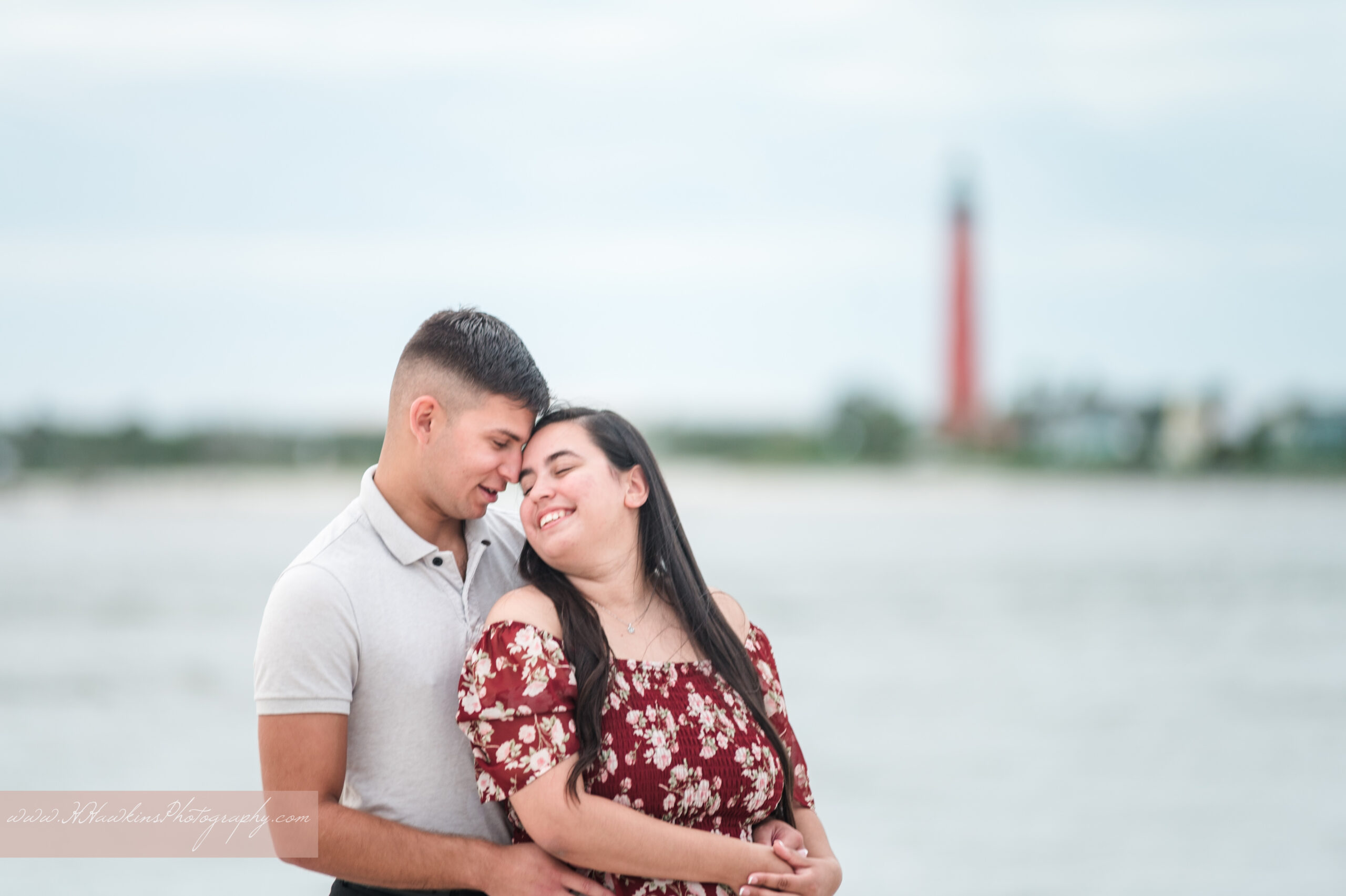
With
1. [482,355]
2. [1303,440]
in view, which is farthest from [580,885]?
[1303,440]

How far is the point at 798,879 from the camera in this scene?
2.04 metres

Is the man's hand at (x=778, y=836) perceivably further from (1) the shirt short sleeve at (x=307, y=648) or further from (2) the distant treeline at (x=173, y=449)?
(2) the distant treeline at (x=173, y=449)

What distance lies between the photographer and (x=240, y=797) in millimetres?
2320

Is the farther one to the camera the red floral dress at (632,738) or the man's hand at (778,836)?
the man's hand at (778,836)

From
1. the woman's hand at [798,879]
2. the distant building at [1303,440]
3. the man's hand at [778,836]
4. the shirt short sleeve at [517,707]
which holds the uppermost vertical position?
the shirt short sleeve at [517,707]

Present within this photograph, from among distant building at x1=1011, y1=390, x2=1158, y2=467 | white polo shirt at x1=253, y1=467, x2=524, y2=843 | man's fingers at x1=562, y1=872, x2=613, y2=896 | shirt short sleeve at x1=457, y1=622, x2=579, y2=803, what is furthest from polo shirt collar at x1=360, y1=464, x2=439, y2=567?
distant building at x1=1011, y1=390, x2=1158, y2=467

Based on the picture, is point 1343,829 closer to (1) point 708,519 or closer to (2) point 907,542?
(2) point 907,542

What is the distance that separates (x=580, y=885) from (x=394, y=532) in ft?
1.95

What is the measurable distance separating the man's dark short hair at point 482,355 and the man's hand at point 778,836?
2.43 ft

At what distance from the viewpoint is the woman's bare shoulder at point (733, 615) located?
225cm

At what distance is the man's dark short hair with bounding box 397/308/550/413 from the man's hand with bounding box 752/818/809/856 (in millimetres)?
739

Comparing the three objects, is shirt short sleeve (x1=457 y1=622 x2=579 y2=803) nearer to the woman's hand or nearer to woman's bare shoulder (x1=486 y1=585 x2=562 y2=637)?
woman's bare shoulder (x1=486 y1=585 x2=562 y2=637)

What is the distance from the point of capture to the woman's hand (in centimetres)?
201

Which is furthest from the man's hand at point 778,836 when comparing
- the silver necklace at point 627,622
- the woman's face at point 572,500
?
the woman's face at point 572,500
